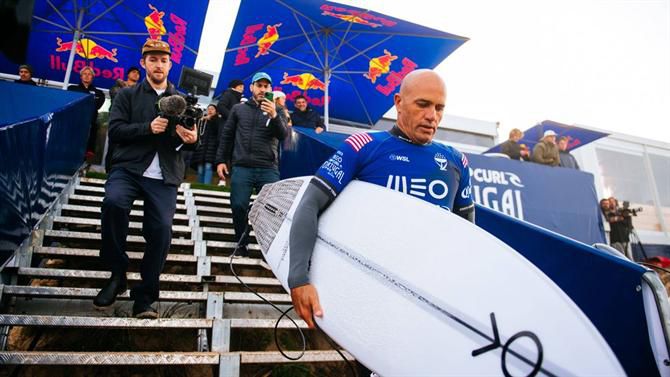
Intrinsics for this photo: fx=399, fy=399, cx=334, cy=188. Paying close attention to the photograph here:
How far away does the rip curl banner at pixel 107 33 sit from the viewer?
618 cm

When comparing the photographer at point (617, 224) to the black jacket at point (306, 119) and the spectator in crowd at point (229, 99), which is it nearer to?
the black jacket at point (306, 119)

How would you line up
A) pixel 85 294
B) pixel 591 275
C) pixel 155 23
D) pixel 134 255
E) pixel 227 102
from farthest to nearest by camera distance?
1. pixel 155 23
2. pixel 227 102
3. pixel 134 255
4. pixel 85 294
5. pixel 591 275

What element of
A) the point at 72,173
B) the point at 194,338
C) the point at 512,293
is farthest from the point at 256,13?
the point at 512,293

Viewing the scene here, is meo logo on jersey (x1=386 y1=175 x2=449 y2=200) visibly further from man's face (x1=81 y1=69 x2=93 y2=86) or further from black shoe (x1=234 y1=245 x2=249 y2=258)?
man's face (x1=81 y1=69 x2=93 y2=86)

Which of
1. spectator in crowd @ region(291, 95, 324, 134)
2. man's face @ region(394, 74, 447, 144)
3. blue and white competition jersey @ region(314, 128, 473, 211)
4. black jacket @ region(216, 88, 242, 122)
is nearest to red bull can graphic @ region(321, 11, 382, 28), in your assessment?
spectator in crowd @ region(291, 95, 324, 134)

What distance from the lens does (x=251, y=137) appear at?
407 centimetres

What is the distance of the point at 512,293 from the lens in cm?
139

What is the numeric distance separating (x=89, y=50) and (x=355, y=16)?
460 centimetres

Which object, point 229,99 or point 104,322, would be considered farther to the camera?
point 229,99

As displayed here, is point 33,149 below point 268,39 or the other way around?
below

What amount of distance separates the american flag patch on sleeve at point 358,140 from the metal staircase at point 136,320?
3.91ft

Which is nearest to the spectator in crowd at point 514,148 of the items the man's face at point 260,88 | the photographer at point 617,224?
the photographer at point 617,224

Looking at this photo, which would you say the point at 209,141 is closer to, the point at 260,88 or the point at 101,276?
the point at 260,88

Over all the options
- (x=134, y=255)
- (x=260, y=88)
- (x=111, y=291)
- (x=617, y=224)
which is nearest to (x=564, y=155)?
(x=617, y=224)
